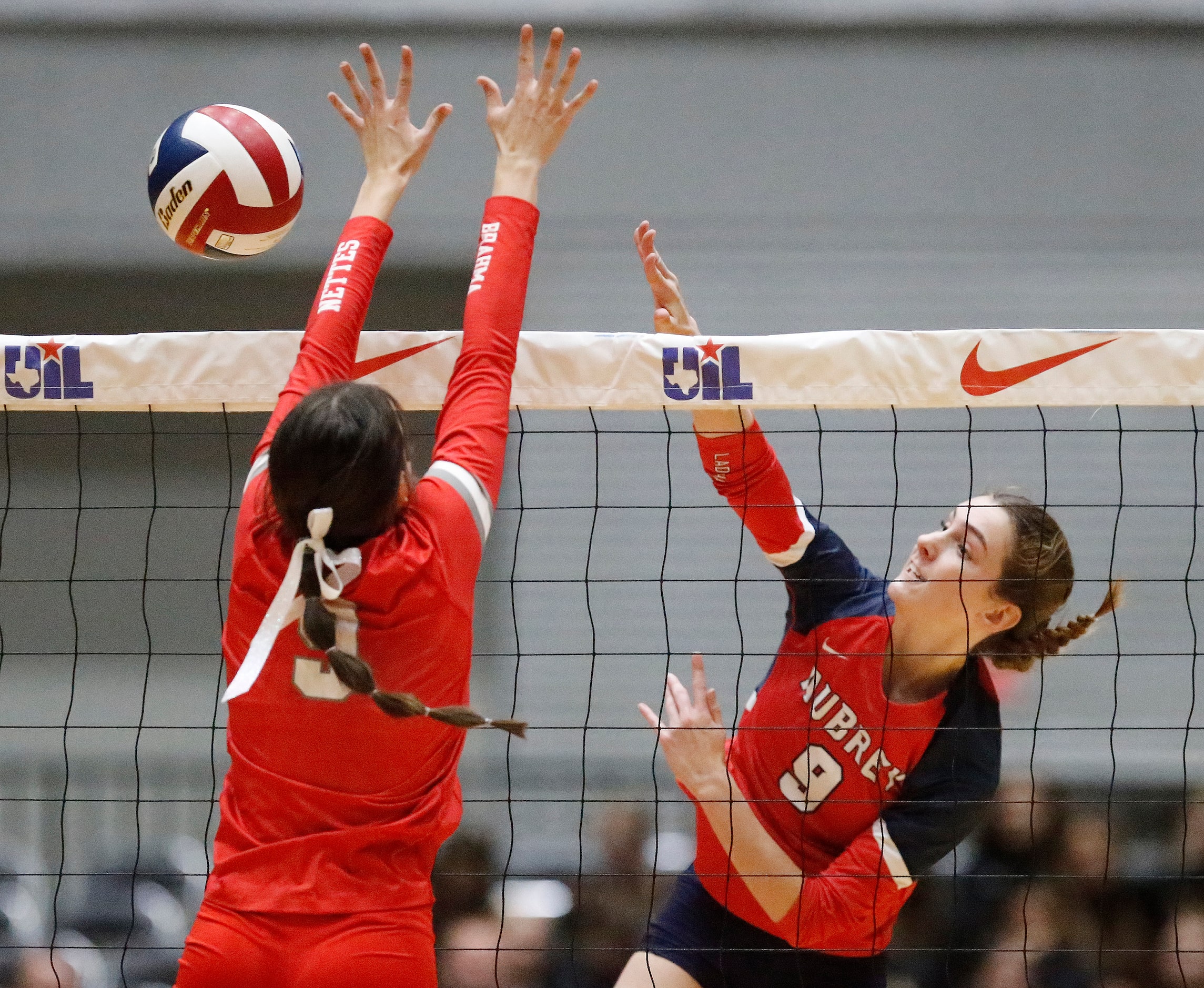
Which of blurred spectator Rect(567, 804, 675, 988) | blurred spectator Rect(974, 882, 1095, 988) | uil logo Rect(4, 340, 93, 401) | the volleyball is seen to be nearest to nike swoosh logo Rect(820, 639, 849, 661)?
the volleyball

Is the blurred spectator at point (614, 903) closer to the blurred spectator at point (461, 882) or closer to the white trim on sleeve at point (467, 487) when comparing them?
the blurred spectator at point (461, 882)

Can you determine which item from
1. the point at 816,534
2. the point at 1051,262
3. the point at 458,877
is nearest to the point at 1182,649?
the point at 1051,262

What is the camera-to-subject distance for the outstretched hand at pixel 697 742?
2.36 metres

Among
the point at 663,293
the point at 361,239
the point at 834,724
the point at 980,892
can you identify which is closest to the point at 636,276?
the point at 980,892

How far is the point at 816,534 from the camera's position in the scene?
2.55 metres

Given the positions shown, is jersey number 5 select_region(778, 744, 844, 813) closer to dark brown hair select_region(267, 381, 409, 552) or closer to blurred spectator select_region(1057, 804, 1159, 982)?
dark brown hair select_region(267, 381, 409, 552)

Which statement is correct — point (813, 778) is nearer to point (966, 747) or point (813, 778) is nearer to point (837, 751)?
point (837, 751)

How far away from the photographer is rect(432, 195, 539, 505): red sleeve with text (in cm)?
177

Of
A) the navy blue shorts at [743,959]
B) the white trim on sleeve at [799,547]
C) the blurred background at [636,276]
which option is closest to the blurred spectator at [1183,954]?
the blurred background at [636,276]

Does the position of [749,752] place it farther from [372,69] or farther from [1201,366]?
[372,69]

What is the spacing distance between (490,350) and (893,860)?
4.14 ft

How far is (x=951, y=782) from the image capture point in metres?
2.38

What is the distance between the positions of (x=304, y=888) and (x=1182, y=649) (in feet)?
16.6

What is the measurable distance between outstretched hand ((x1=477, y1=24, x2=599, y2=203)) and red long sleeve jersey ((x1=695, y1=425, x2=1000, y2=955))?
73cm
